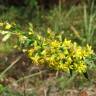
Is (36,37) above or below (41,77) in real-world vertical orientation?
above

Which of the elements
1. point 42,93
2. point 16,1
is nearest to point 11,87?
point 42,93

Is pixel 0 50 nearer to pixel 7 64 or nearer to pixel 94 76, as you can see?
pixel 7 64

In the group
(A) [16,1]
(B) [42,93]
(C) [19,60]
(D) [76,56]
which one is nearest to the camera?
(D) [76,56]

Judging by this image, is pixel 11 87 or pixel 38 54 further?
pixel 11 87

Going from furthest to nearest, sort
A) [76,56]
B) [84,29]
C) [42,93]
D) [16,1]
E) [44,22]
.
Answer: [16,1] → [44,22] → [84,29] → [42,93] → [76,56]

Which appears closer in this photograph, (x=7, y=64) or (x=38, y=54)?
(x=38, y=54)

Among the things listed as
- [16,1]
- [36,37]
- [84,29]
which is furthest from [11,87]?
[16,1]

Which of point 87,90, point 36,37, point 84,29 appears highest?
point 36,37

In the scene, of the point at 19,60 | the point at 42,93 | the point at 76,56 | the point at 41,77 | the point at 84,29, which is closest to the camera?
the point at 76,56

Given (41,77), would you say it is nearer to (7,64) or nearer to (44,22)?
(7,64)
